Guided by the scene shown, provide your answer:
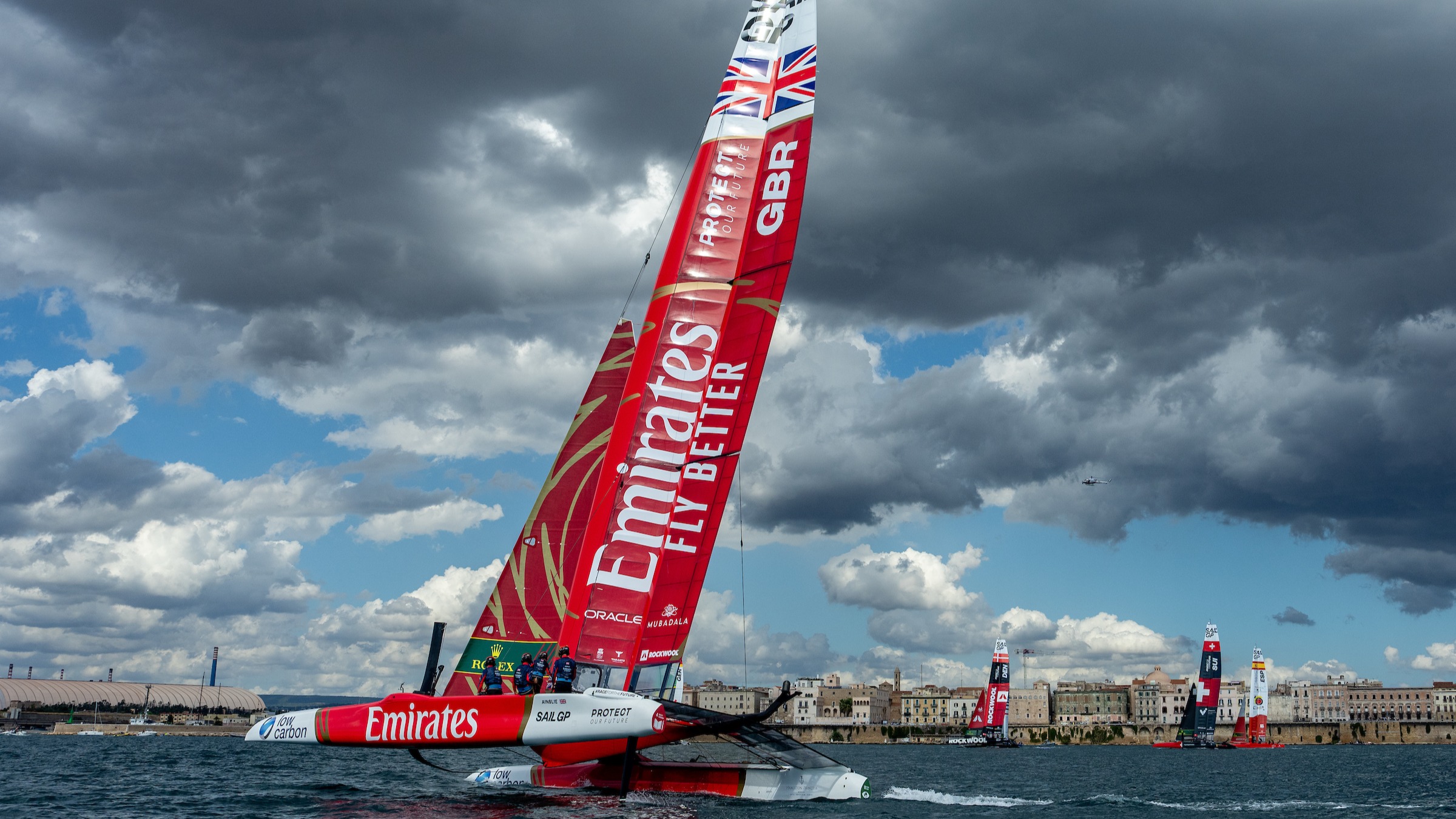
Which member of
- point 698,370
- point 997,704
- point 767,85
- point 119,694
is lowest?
point 119,694

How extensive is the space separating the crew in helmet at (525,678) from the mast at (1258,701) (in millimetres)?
76675

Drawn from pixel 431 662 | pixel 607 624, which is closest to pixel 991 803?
pixel 607 624

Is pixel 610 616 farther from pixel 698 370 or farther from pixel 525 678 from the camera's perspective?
pixel 698 370

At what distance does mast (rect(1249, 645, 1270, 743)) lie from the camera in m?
80.7

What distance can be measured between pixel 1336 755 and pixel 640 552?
255ft

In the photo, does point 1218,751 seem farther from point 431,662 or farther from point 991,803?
point 431,662

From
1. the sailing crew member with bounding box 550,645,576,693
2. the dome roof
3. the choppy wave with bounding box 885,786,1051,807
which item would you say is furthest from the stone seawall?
the sailing crew member with bounding box 550,645,576,693

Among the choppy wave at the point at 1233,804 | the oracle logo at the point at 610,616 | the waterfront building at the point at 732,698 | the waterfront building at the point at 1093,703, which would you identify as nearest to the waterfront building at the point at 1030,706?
the waterfront building at the point at 1093,703

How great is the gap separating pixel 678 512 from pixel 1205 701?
244 ft

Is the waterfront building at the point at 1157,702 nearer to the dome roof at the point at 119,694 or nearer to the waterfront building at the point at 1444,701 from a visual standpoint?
the waterfront building at the point at 1444,701

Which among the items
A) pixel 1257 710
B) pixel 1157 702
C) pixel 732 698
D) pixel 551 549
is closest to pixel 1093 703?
pixel 1157 702

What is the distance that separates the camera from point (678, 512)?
17.8 metres

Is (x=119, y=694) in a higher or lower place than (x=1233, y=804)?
lower

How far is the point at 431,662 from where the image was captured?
20391 millimetres
